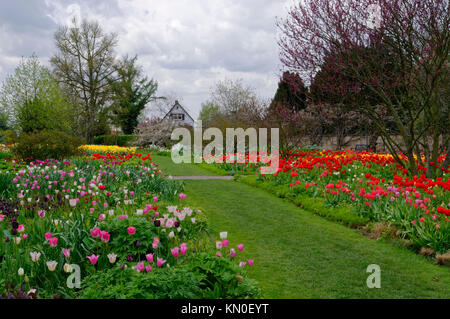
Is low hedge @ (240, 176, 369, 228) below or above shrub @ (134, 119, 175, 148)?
below

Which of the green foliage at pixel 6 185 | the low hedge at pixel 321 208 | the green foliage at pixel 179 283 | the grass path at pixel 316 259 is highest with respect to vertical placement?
the green foliage at pixel 6 185

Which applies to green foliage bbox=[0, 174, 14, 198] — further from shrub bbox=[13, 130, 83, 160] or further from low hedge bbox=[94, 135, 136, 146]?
low hedge bbox=[94, 135, 136, 146]

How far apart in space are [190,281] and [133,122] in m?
37.3

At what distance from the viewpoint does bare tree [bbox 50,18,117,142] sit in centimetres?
3030

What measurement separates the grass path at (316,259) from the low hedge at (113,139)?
2792 centimetres

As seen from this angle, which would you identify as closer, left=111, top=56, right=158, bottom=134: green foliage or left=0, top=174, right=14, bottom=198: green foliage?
left=0, top=174, right=14, bottom=198: green foliage

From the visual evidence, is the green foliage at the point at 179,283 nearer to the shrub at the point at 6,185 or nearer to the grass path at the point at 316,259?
the grass path at the point at 316,259

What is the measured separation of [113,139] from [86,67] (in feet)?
22.0

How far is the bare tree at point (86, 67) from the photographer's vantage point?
1193 inches

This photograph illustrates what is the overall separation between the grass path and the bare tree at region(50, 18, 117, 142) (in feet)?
88.9

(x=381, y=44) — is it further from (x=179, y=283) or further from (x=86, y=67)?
(x=86, y=67)

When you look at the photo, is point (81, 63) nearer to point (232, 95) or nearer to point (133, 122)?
point (133, 122)

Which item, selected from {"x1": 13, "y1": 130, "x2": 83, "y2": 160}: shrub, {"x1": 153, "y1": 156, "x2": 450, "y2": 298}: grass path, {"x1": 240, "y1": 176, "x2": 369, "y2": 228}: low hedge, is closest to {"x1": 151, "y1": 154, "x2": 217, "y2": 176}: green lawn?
{"x1": 13, "y1": 130, "x2": 83, "y2": 160}: shrub

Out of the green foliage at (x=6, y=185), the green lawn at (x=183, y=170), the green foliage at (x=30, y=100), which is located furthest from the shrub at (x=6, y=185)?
the green foliage at (x=30, y=100)
